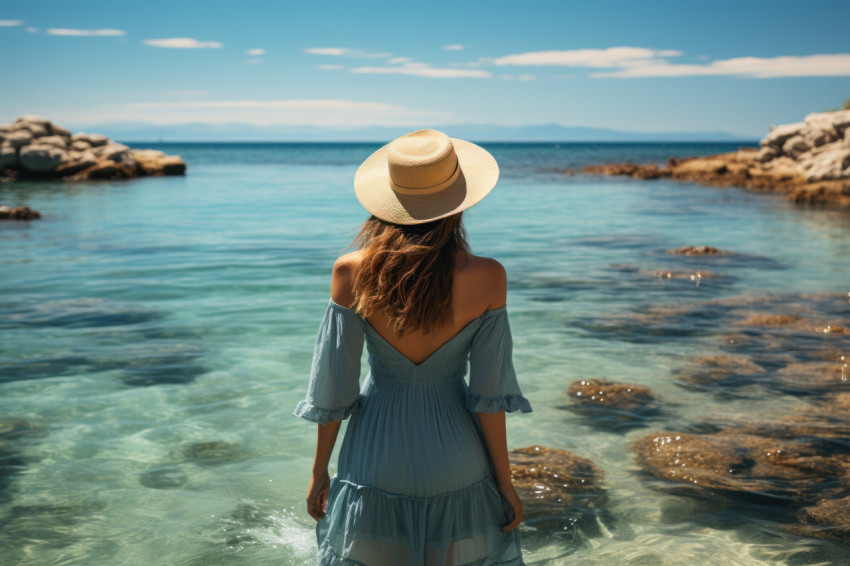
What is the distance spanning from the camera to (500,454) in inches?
95.2

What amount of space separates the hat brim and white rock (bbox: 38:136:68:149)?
1406 inches

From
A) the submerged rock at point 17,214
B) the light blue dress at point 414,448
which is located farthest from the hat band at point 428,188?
the submerged rock at point 17,214

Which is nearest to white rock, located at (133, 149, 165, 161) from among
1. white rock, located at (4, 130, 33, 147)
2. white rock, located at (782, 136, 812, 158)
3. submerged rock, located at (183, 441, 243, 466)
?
white rock, located at (4, 130, 33, 147)

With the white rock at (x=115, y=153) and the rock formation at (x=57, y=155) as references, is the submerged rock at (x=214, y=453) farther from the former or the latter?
the white rock at (x=115, y=153)

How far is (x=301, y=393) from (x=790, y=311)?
619 cm

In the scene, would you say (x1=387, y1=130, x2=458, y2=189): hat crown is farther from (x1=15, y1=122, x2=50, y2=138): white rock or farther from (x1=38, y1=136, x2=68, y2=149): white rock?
(x1=15, y1=122, x2=50, y2=138): white rock

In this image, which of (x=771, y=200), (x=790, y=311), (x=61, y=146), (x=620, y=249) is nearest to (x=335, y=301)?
(x=790, y=311)

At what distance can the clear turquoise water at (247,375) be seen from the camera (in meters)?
4.18

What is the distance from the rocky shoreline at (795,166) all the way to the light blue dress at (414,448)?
74.4 feet

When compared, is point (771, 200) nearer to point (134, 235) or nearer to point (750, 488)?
point (134, 235)

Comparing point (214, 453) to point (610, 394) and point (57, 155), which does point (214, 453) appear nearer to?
point (610, 394)

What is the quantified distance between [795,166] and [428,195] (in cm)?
Result: 3032

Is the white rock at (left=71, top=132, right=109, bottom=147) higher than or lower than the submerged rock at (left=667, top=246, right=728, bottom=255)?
higher

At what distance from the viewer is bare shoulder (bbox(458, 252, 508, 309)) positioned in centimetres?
224
